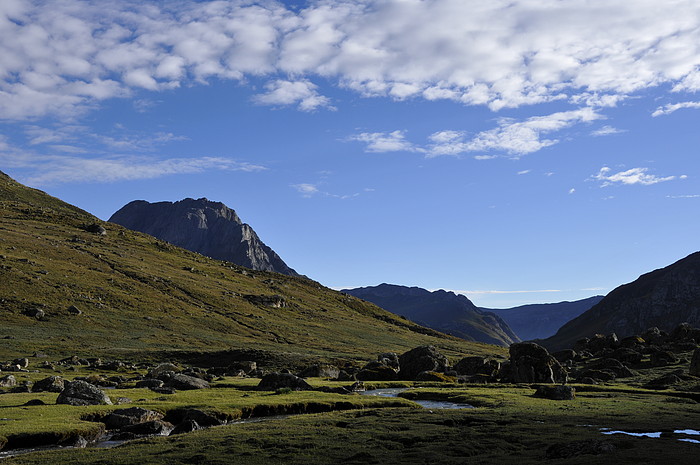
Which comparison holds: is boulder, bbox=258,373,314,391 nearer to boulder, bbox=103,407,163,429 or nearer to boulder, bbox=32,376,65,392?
boulder, bbox=32,376,65,392

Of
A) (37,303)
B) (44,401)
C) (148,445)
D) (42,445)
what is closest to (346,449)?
(148,445)

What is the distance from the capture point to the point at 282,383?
247 feet

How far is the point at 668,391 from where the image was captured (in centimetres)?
7919

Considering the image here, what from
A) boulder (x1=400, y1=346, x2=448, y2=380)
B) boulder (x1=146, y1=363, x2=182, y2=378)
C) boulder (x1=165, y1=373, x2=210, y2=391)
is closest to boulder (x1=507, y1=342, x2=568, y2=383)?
boulder (x1=400, y1=346, x2=448, y2=380)

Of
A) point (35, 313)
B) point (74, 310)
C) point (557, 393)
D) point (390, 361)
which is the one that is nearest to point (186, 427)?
point (557, 393)

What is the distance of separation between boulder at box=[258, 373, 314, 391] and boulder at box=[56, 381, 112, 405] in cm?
2574

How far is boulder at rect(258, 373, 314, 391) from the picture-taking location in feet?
244

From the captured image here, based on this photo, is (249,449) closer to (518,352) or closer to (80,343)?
(518,352)

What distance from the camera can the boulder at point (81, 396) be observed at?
5072 centimetres

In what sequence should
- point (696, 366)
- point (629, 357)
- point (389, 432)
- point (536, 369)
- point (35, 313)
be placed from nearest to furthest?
point (389, 432) < point (536, 369) < point (696, 366) < point (629, 357) < point (35, 313)

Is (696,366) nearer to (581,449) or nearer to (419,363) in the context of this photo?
(419,363)

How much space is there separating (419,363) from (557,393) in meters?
40.8

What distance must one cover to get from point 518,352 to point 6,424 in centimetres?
8396

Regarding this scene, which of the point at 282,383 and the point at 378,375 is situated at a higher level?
the point at 282,383
